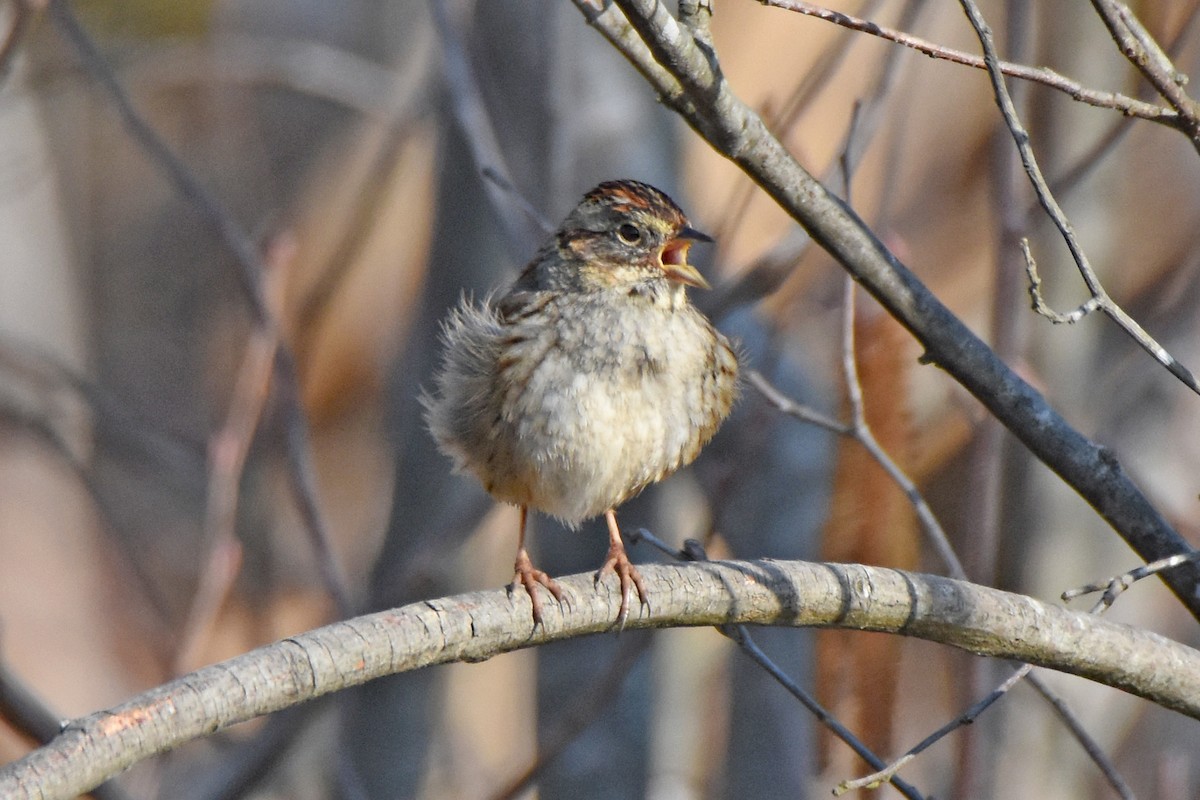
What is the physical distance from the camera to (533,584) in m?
2.76

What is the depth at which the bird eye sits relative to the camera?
363cm

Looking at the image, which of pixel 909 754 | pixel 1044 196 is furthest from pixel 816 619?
pixel 1044 196

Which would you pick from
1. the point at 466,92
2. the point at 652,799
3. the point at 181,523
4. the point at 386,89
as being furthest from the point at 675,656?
the point at 181,523

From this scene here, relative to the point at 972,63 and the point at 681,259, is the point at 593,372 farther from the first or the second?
the point at 972,63

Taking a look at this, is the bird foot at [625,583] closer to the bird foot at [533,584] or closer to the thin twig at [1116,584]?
the bird foot at [533,584]

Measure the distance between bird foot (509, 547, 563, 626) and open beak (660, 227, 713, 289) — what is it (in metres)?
0.90

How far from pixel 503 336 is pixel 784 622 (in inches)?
46.8

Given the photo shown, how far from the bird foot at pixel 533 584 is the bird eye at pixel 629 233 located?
98cm

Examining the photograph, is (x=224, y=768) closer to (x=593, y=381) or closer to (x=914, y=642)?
(x=593, y=381)

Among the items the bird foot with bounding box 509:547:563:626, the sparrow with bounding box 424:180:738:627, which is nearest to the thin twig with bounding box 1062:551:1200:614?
the bird foot with bounding box 509:547:563:626

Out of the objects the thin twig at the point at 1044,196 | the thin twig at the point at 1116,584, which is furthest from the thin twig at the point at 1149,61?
the thin twig at the point at 1116,584

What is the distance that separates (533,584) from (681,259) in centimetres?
131

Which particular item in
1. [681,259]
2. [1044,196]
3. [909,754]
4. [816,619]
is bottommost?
[909,754]

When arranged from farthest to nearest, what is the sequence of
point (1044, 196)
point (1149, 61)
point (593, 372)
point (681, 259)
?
1. point (681, 259)
2. point (593, 372)
3. point (1149, 61)
4. point (1044, 196)
